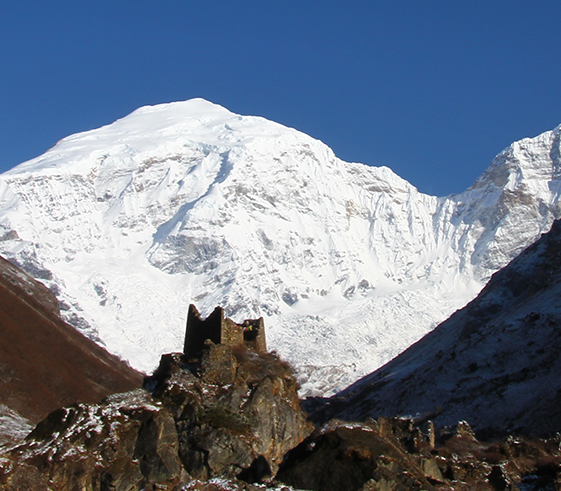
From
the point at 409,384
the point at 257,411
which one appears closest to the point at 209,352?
the point at 257,411

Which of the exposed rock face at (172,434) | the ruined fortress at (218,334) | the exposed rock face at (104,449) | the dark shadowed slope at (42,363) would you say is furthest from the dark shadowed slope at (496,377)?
the exposed rock face at (104,449)

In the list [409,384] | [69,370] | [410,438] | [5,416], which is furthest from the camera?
[69,370]

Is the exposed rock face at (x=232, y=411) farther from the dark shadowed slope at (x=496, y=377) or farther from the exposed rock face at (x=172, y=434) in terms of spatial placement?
the dark shadowed slope at (x=496, y=377)

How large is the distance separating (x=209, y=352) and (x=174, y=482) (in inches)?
307

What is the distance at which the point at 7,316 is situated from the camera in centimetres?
10831

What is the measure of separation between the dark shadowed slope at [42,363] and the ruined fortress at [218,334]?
48.7 meters

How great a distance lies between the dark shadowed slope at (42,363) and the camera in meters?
87.6

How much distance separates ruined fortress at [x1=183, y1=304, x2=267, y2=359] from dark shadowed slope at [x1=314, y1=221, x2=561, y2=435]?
28.4 meters

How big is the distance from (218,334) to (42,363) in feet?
226

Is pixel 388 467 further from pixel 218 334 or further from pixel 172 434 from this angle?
pixel 218 334

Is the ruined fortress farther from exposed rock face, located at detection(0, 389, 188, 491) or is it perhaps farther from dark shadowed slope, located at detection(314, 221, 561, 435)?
dark shadowed slope, located at detection(314, 221, 561, 435)

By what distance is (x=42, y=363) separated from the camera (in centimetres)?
9875

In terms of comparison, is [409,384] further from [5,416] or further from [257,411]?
[257,411]

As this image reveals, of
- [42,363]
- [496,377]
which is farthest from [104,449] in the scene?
[42,363]
